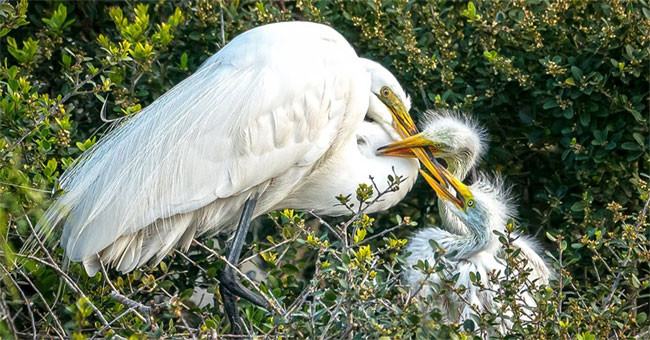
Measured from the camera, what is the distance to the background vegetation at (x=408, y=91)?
3.12m

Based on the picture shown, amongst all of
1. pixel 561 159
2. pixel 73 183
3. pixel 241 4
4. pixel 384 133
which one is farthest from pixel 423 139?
pixel 73 183

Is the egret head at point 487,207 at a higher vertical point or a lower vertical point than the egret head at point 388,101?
lower

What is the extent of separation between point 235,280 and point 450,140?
90 cm

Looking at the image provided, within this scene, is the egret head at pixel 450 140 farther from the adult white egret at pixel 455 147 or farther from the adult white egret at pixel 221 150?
the adult white egret at pixel 221 150

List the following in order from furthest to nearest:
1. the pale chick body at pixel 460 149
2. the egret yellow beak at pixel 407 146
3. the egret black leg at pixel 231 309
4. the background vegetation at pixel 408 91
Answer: the egret yellow beak at pixel 407 146 < the pale chick body at pixel 460 149 < the egret black leg at pixel 231 309 < the background vegetation at pixel 408 91

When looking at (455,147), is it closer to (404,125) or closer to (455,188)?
(455,188)

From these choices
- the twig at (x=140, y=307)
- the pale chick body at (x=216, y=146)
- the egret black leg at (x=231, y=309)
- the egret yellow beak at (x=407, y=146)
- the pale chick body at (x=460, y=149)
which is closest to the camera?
the twig at (x=140, y=307)

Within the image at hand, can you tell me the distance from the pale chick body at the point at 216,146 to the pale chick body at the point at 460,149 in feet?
0.81

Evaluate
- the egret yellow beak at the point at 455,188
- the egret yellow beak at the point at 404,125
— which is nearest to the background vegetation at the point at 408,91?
the egret yellow beak at the point at 404,125

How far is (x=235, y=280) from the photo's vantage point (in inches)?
139

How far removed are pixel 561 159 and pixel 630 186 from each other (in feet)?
0.97

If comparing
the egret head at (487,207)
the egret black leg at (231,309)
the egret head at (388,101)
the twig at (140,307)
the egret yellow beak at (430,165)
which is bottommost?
the egret black leg at (231,309)

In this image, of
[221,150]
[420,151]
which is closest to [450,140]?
[420,151]

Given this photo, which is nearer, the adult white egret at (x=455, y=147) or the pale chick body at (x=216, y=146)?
the pale chick body at (x=216, y=146)
